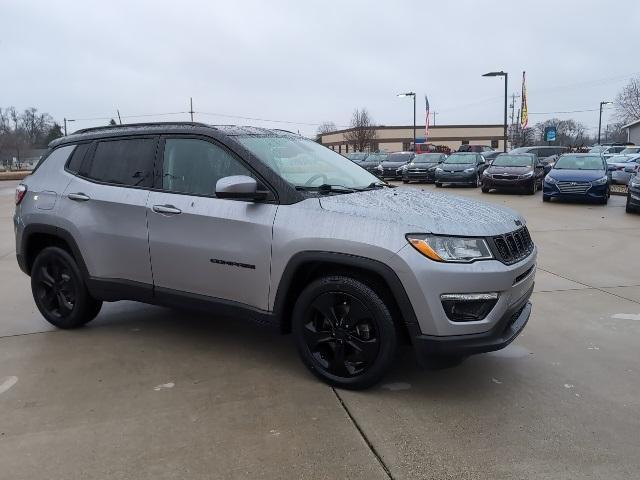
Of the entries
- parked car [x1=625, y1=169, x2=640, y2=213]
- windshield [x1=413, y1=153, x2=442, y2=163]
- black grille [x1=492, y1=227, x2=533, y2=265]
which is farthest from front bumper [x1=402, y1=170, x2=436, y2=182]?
black grille [x1=492, y1=227, x2=533, y2=265]

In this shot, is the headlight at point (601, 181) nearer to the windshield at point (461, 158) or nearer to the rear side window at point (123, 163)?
the windshield at point (461, 158)

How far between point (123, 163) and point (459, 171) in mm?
19671

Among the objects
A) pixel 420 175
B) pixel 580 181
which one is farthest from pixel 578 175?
pixel 420 175

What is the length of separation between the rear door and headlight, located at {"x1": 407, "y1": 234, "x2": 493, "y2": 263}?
6.91ft

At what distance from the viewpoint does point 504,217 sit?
359cm

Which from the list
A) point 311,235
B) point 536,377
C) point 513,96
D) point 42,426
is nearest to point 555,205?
point 536,377

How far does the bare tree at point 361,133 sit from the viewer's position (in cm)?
7381

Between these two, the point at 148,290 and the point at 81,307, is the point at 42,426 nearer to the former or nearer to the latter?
the point at 148,290

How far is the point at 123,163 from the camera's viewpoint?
4340 millimetres

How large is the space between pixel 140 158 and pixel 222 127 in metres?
0.74

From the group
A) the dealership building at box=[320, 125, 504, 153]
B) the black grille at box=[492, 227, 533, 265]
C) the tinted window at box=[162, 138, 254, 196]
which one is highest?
the dealership building at box=[320, 125, 504, 153]

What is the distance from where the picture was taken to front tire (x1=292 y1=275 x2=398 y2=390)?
3254 mm

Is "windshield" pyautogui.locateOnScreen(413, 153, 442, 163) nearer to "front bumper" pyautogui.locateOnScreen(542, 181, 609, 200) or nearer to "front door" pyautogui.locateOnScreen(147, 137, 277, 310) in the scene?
"front bumper" pyautogui.locateOnScreen(542, 181, 609, 200)

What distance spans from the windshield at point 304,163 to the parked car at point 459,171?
1859 centimetres
